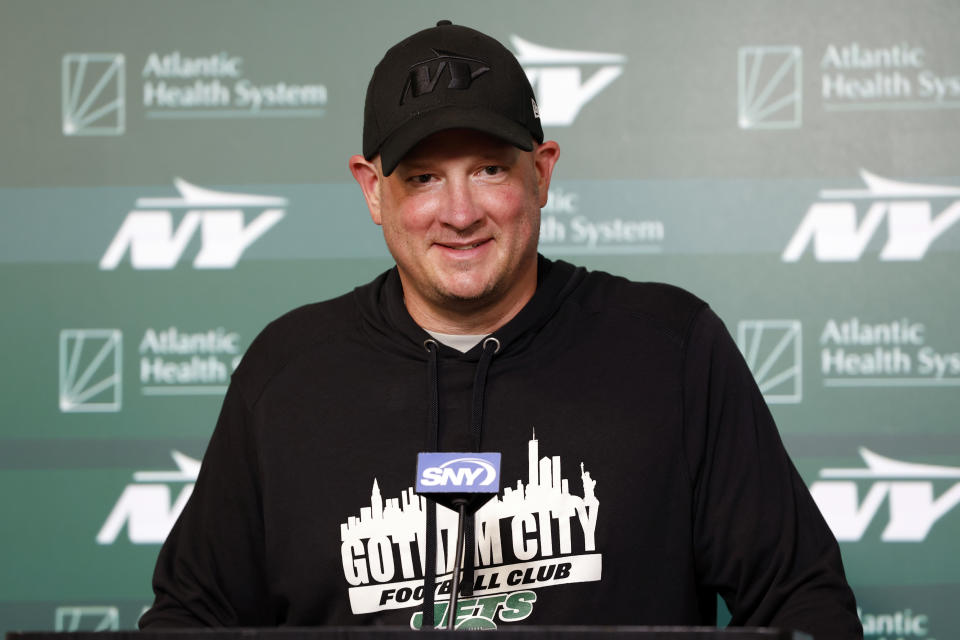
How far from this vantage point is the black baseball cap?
1.30m

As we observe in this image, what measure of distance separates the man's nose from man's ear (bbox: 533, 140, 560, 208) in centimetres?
12

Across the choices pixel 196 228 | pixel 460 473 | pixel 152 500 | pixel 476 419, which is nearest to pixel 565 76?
pixel 196 228

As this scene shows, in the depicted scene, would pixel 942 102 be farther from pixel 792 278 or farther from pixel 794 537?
pixel 794 537

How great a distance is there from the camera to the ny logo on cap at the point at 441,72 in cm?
133

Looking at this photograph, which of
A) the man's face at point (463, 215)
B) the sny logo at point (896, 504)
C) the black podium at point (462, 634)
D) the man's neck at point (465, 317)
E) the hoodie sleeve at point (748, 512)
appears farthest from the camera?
the sny logo at point (896, 504)

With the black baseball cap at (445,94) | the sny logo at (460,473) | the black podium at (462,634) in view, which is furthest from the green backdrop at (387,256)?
the black podium at (462,634)

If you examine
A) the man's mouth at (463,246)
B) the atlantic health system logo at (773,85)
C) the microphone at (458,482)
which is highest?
the atlantic health system logo at (773,85)

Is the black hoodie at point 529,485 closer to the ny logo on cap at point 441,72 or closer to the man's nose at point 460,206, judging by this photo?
the man's nose at point 460,206

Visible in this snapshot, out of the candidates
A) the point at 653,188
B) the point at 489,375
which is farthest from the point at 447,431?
the point at 653,188

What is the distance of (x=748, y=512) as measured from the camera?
1.29 metres

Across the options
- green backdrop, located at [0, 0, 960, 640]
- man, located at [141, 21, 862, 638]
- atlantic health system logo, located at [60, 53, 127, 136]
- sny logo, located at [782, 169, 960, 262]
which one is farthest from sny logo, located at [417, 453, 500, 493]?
atlantic health system logo, located at [60, 53, 127, 136]

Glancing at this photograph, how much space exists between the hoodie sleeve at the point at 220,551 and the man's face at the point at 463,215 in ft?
1.11

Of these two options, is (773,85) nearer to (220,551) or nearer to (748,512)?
(748,512)

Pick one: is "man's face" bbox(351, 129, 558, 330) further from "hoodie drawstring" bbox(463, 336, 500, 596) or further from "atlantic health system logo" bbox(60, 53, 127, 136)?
"atlantic health system logo" bbox(60, 53, 127, 136)
